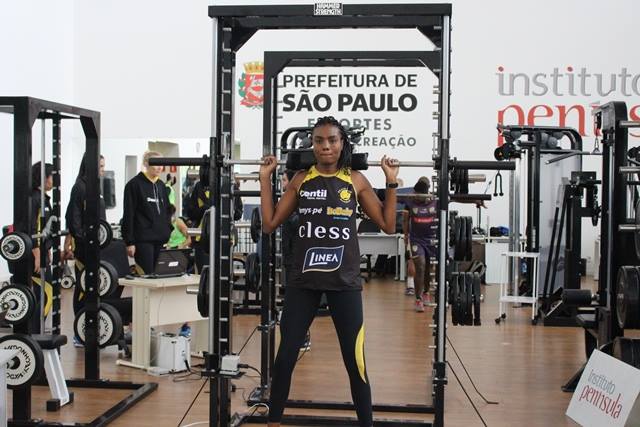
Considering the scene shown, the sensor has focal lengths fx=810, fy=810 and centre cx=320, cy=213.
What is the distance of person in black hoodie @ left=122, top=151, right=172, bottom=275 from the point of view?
21.6 ft

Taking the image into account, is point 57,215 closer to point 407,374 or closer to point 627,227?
point 407,374

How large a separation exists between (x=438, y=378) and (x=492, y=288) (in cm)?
741

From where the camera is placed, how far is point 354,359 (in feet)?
11.5

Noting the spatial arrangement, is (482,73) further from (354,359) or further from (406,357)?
(354,359)

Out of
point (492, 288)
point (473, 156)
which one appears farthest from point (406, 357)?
point (473, 156)

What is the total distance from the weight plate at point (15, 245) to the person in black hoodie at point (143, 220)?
2.32 meters

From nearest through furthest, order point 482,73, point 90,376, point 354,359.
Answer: point 354,359, point 90,376, point 482,73

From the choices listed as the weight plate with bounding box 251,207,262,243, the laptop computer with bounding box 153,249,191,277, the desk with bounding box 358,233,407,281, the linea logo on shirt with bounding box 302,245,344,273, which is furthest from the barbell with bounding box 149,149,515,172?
the desk with bounding box 358,233,407,281

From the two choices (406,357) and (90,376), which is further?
(406,357)

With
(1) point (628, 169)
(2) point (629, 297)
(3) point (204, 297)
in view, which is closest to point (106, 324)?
(3) point (204, 297)

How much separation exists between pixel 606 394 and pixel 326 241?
1761 mm

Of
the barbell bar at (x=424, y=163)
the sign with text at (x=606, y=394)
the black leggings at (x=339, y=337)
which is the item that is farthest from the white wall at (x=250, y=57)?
the black leggings at (x=339, y=337)

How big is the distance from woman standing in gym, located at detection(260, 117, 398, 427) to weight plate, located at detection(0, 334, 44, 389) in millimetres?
1347

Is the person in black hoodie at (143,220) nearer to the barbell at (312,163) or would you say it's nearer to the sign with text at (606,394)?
the barbell at (312,163)
